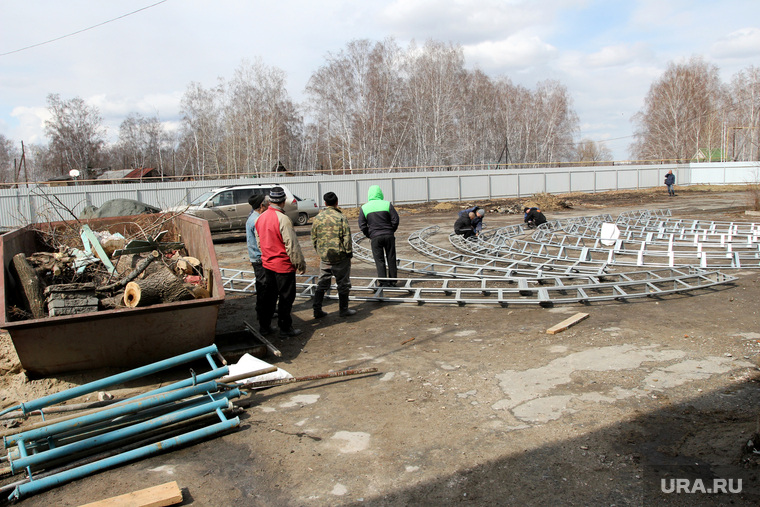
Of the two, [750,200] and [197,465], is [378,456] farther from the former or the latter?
[750,200]

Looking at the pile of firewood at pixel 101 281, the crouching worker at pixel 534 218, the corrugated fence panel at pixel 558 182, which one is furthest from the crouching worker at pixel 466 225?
the corrugated fence panel at pixel 558 182

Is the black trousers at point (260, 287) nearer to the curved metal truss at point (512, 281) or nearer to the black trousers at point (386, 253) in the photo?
the curved metal truss at point (512, 281)

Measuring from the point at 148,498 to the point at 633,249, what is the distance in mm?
11617

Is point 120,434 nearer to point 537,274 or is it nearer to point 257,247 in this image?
point 257,247

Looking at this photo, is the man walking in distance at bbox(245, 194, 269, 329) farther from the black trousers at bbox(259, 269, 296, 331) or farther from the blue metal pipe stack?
the blue metal pipe stack

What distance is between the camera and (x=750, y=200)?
20.0 meters

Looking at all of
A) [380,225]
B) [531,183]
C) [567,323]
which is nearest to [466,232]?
[380,225]

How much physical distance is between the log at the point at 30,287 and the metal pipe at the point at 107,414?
169 centimetres

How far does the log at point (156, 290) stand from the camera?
15.7ft

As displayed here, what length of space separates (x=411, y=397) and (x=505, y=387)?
0.82 metres

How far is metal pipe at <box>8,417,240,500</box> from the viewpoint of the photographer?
124 inches

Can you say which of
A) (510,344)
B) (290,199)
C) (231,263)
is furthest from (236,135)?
(510,344)

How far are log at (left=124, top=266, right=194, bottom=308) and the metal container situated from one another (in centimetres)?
17

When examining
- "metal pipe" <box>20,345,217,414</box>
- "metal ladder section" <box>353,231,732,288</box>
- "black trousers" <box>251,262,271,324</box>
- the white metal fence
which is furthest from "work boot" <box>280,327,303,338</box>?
the white metal fence
